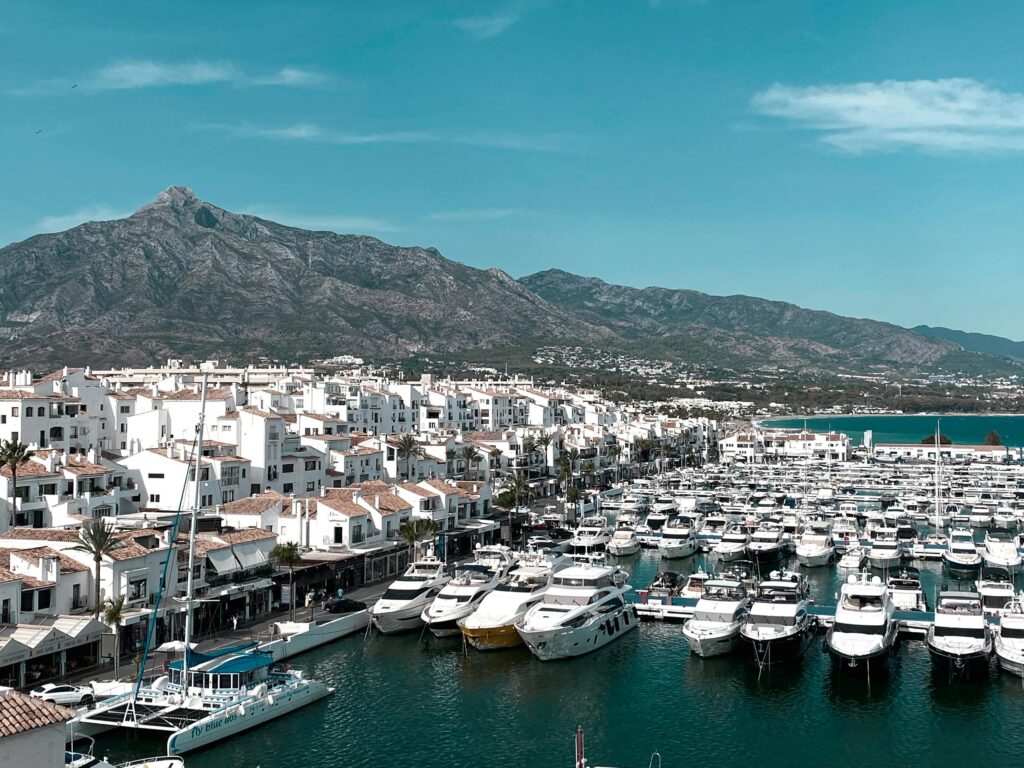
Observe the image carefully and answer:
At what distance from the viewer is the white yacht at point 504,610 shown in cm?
5209

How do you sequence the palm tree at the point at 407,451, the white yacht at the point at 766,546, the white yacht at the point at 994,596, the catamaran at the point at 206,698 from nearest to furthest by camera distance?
the catamaran at the point at 206,698 < the white yacht at the point at 994,596 < the white yacht at the point at 766,546 < the palm tree at the point at 407,451

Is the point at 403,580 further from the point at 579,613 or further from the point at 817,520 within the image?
the point at 817,520

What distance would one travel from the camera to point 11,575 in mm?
44594

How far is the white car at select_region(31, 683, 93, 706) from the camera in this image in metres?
39.4

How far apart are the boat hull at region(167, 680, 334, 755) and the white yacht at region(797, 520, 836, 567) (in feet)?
149

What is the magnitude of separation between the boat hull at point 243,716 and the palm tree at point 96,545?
954 cm

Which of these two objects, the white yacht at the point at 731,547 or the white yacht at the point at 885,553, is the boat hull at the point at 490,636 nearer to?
the white yacht at the point at 731,547

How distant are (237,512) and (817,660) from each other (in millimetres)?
36603

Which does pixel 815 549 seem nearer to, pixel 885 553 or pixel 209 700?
pixel 885 553

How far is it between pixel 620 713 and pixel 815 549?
40003mm

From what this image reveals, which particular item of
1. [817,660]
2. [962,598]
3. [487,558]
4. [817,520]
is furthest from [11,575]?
[817,520]

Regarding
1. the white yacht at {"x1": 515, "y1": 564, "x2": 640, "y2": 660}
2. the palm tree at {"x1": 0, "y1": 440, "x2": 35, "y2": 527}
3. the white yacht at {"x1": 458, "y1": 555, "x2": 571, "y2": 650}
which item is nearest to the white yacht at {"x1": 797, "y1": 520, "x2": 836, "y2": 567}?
the white yacht at {"x1": 515, "y1": 564, "x2": 640, "y2": 660}

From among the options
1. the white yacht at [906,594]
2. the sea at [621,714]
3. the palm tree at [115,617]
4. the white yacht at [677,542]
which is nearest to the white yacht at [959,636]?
the sea at [621,714]

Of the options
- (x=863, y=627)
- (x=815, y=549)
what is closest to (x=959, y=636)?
(x=863, y=627)
